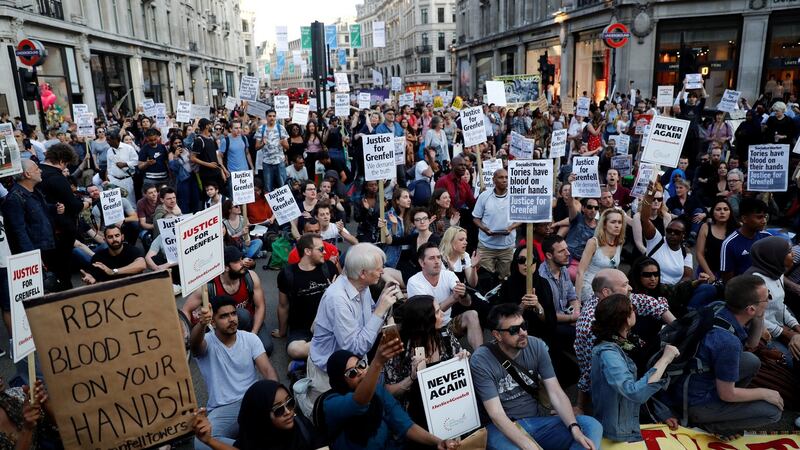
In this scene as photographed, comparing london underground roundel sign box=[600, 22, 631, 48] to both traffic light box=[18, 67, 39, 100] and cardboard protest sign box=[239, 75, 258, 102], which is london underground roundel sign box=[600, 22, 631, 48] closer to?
cardboard protest sign box=[239, 75, 258, 102]

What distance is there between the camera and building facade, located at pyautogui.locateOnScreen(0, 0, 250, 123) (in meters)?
19.1

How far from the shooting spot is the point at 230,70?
5897 cm

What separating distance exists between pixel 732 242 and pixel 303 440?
15.1 ft

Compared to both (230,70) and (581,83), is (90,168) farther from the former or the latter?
(230,70)

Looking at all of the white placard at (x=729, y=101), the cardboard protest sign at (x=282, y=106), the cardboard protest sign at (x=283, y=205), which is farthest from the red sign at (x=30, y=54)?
the white placard at (x=729, y=101)

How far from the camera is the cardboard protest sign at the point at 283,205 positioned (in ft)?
25.1

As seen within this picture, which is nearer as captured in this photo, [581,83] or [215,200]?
[215,200]

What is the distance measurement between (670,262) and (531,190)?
178cm

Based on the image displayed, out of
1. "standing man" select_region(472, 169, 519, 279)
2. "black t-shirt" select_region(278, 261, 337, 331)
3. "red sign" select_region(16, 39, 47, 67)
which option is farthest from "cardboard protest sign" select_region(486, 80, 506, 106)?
"red sign" select_region(16, 39, 47, 67)

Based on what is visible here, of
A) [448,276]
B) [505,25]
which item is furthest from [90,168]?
A: [505,25]

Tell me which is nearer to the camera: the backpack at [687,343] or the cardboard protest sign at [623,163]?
the backpack at [687,343]

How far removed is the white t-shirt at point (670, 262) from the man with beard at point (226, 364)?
13.8ft

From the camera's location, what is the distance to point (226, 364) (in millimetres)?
3984

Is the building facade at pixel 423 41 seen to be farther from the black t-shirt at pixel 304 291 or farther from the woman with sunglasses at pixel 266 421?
the woman with sunglasses at pixel 266 421
